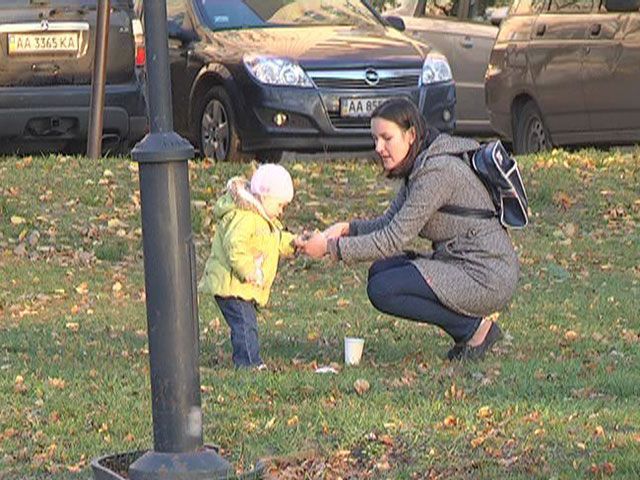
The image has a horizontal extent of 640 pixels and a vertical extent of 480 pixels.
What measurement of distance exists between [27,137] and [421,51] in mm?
3425

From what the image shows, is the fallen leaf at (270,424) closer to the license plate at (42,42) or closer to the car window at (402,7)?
the license plate at (42,42)

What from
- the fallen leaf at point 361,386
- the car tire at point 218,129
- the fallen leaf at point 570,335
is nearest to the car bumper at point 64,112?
the car tire at point 218,129

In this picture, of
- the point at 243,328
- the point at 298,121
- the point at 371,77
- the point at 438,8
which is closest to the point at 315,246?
the point at 243,328

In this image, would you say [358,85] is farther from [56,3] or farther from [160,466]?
[160,466]

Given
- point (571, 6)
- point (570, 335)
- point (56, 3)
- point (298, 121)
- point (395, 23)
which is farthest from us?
point (395, 23)

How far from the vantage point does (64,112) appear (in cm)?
1558

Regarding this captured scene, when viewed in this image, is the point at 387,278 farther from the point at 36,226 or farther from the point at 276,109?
the point at 276,109

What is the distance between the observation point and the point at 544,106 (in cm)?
1630

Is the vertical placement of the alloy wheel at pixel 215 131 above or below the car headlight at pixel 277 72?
below

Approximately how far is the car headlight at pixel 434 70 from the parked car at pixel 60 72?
243 cm

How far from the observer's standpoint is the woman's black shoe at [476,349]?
7.92 m

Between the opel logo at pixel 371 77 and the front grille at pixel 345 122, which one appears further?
the opel logo at pixel 371 77

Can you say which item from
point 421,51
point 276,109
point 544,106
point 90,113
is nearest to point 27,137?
point 90,113

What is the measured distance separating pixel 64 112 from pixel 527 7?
4.42 meters
